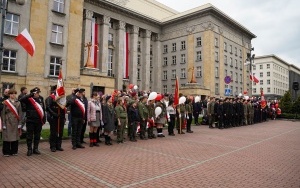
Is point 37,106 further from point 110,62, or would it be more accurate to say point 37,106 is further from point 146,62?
point 146,62

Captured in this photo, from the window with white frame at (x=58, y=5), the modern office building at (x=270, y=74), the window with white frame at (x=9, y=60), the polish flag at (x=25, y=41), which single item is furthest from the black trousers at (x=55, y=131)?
the modern office building at (x=270, y=74)

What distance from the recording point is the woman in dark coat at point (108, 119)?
430 inches

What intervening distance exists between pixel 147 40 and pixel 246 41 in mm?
24459

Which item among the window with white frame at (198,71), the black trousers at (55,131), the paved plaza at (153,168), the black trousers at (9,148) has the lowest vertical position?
the paved plaza at (153,168)

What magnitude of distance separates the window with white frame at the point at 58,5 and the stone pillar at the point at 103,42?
41.9 feet

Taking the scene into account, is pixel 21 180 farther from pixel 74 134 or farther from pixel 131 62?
pixel 131 62

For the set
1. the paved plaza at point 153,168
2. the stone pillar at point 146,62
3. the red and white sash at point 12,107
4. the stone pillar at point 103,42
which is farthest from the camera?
the stone pillar at point 146,62

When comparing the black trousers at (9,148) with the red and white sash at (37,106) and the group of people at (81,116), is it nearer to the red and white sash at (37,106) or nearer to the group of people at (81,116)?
the group of people at (81,116)

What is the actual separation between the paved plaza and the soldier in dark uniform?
1.21 ft

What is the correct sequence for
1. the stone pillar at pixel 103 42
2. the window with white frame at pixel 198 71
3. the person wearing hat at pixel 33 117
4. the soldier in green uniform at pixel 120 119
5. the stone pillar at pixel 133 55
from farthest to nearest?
the window with white frame at pixel 198 71, the stone pillar at pixel 133 55, the stone pillar at pixel 103 42, the soldier in green uniform at pixel 120 119, the person wearing hat at pixel 33 117

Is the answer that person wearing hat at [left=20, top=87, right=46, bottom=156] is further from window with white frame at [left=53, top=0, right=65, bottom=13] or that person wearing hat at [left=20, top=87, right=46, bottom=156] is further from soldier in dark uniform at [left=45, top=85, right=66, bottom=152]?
window with white frame at [left=53, top=0, right=65, bottom=13]

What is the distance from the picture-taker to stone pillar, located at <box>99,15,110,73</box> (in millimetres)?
41938

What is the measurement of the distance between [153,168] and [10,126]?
4.91 metres

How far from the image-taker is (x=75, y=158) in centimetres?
805
